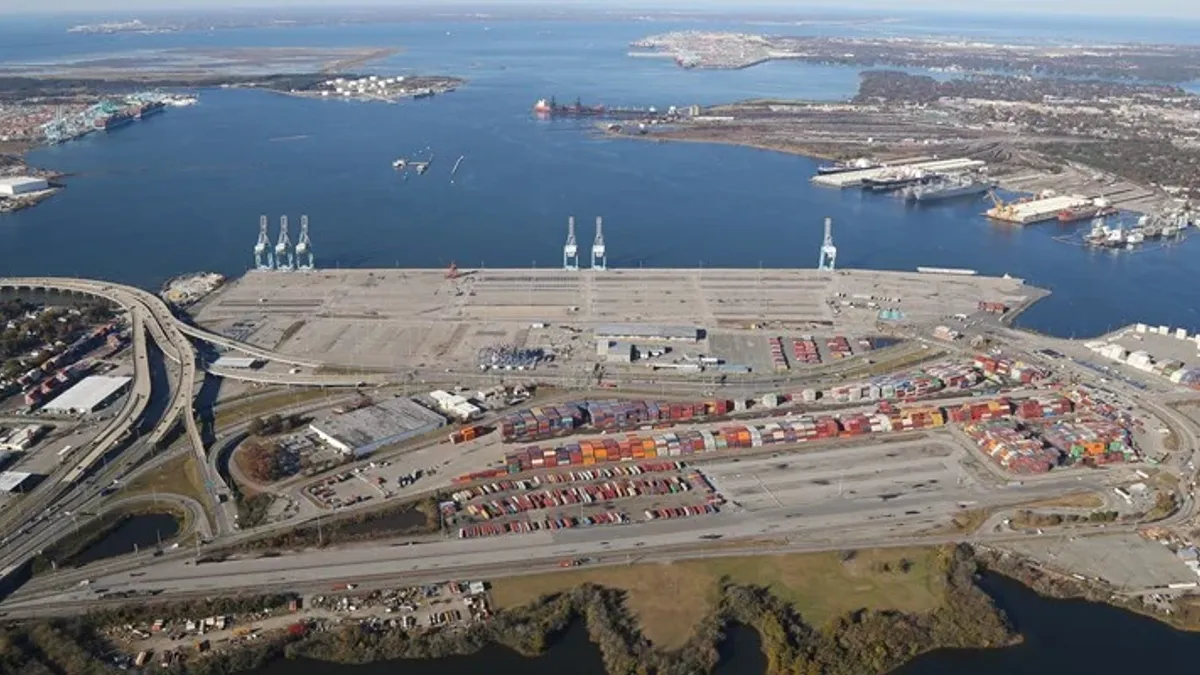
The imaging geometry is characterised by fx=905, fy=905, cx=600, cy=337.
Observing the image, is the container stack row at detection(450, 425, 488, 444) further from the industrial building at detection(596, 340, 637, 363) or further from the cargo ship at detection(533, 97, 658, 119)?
the cargo ship at detection(533, 97, 658, 119)

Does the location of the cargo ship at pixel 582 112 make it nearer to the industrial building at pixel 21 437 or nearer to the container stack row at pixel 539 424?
the container stack row at pixel 539 424

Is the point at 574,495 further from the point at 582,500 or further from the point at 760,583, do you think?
the point at 760,583

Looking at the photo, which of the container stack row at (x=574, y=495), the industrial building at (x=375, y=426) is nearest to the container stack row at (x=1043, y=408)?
the container stack row at (x=574, y=495)

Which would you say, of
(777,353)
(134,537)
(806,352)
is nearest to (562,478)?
(134,537)

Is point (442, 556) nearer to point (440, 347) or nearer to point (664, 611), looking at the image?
point (664, 611)

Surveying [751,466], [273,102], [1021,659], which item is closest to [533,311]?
[751,466]

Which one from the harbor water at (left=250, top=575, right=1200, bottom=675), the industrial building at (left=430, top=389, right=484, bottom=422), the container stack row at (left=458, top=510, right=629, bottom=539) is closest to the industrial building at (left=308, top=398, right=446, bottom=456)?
the industrial building at (left=430, top=389, right=484, bottom=422)
